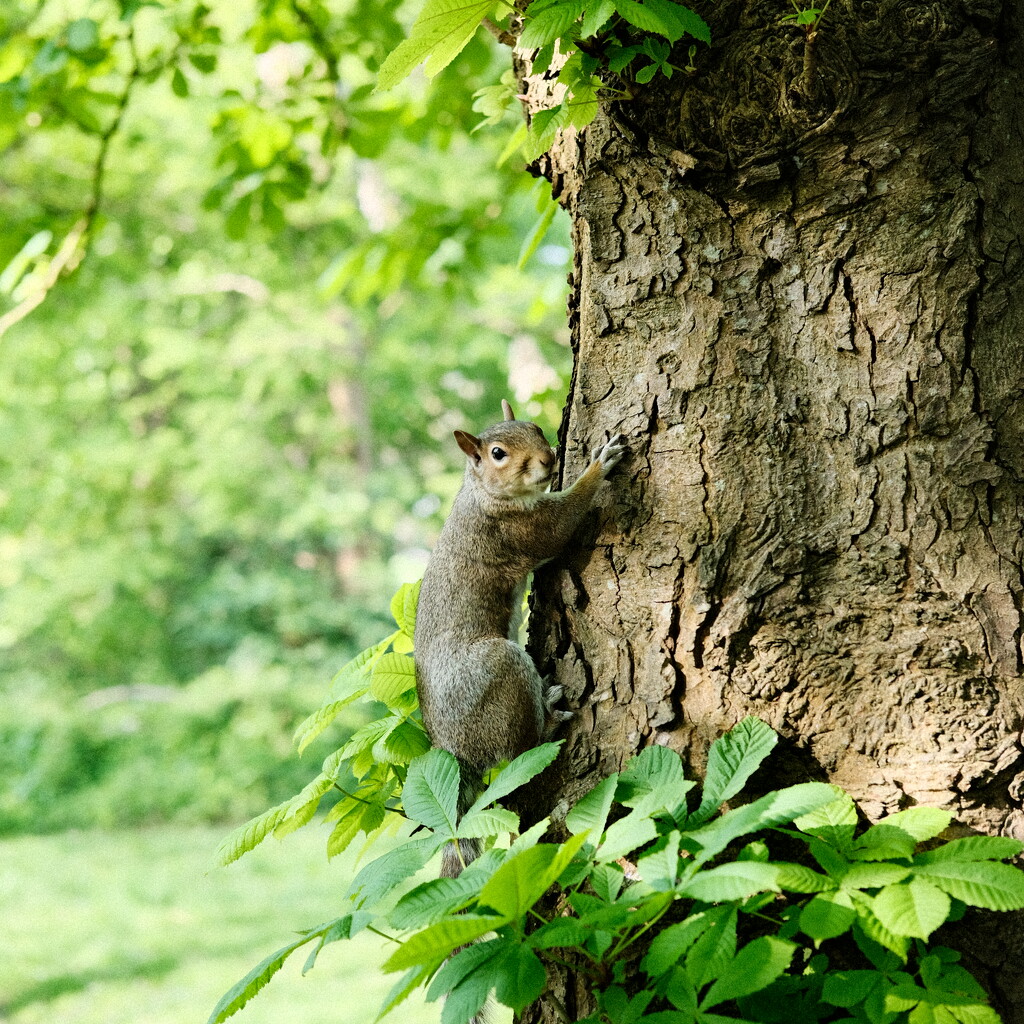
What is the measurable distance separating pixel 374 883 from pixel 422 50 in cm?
111

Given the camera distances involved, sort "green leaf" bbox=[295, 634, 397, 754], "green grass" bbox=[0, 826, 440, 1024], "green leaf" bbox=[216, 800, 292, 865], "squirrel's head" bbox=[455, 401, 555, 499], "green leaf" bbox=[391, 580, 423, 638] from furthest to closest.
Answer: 1. "green grass" bbox=[0, 826, 440, 1024]
2. "squirrel's head" bbox=[455, 401, 555, 499]
3. "green leaf" bbox=[391, 580, 423, 638]
4. "green leaf" bbox=[295, 634, 397, 754]
5. "green leaf" bbox=[216, 800, 292, 865]

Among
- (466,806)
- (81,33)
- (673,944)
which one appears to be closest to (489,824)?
(673,944)

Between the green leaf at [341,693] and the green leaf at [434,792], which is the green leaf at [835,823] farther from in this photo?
the green leaf at [341,693]

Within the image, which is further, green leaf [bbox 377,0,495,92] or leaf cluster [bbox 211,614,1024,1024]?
green leaf [bbox 377,0,495,92]

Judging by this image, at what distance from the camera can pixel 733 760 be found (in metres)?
1.41

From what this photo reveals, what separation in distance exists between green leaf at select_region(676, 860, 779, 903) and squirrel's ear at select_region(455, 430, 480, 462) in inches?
58.8

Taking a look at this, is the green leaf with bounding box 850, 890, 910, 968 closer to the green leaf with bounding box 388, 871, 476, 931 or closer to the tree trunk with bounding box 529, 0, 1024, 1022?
the tree trunk with bounding box 529, 0, 1024, 1022

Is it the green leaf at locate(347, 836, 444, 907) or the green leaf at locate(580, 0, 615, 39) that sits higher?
the green leaf at locate(580, 0, 615, 39)

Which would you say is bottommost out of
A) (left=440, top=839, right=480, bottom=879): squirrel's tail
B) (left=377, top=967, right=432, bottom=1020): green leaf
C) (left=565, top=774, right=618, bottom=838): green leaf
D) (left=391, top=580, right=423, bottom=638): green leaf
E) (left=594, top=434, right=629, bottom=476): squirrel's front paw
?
(left=440, top=839, right=480, bottom=879): squirrel's tail

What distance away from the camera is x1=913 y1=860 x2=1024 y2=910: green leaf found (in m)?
1.15

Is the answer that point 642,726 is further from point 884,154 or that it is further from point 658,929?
point 884,154

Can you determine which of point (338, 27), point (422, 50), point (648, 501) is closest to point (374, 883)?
point (648, 501)

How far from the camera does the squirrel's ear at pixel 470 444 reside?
2.51 m

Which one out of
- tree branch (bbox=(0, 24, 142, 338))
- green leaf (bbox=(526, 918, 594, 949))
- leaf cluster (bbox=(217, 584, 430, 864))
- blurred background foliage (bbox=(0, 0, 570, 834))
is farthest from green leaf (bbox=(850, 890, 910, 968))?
blurred background foliage (bbox=(0, 0, 570, 834))
